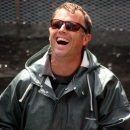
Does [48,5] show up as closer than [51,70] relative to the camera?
No

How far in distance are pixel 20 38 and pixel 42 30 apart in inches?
26.1

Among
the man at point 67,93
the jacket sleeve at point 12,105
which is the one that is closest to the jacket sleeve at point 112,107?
the man at point 67,93

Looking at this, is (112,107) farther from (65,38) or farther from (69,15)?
(69,15)

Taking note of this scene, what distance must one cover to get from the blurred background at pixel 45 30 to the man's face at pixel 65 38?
3249mm

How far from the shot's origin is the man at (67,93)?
3.27 metres

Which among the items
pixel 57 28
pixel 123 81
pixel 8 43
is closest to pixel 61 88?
pixel 57 28

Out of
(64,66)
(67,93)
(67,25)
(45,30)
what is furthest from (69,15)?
(45,30)

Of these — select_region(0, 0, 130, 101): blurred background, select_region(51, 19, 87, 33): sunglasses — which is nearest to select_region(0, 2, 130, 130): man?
select_region(51, 19, 87, 33): sunglasses

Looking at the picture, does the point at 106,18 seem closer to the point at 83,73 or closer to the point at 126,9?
the point at 126,9

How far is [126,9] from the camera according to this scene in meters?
8.62

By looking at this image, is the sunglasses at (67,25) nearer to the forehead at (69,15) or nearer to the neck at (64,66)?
the forehead at (69,15)

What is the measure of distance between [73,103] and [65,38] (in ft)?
1.50

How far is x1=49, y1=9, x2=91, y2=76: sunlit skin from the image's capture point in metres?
3.27

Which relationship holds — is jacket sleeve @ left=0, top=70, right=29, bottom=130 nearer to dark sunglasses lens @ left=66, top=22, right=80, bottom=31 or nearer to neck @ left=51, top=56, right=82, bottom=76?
neck @ left=51, top=56, right=82, bottom=76
